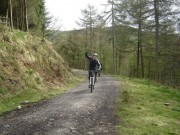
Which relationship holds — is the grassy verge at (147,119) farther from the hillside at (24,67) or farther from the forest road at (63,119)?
the hillside at (24,67)

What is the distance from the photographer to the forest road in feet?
29.6

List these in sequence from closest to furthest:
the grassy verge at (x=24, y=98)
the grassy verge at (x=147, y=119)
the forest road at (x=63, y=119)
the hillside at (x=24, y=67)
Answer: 1. the forest road at (x=63, y=119)
2. the grassy verge at (x=147, y=119)
3. the grassy verge at (x=24, y=98)
4. the hillside at (x=24, y=67)

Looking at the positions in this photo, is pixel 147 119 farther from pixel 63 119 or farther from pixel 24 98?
pixel 24 98

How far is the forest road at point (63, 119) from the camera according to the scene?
356 inches

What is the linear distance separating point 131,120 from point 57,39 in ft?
182

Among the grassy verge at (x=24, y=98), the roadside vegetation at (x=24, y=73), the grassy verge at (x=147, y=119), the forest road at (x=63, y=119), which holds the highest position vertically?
the roadside vegetation at (x=24, y=73)

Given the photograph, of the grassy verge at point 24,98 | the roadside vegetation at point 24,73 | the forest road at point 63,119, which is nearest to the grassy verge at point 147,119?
the forest road at point 63,119

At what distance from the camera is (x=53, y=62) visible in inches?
1007

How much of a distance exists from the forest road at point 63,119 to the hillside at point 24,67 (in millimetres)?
2904

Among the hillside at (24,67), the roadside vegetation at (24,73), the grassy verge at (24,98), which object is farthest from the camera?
the hillside at (24,67)

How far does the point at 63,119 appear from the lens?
1047 centimetres

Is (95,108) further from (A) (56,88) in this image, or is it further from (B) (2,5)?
(B) (2,5)

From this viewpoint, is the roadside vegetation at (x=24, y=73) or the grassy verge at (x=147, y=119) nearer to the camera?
the grassy verge at (x=147, y=119)

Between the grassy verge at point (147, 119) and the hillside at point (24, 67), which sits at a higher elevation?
the hillside at point (24, 67)
